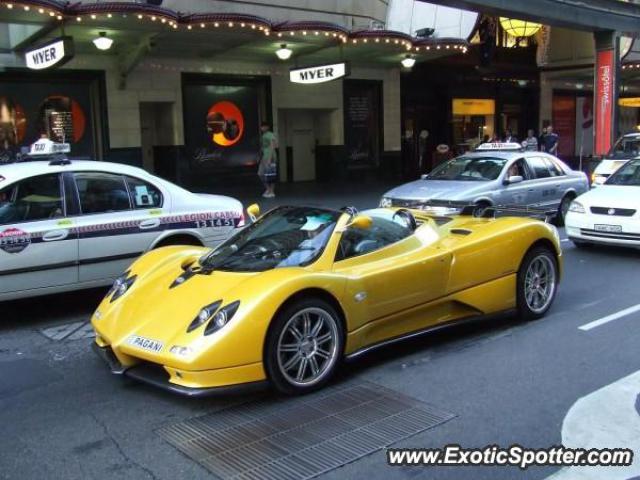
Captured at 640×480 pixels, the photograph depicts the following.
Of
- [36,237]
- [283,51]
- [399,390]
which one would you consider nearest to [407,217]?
[399,390]

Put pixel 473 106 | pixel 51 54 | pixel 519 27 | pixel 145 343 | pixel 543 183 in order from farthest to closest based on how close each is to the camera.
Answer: pixel 473 106, pixel 519 27, pixel 51 54, pixel 543 183, pixel 145 343

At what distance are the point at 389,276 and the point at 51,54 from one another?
10474 millimetres

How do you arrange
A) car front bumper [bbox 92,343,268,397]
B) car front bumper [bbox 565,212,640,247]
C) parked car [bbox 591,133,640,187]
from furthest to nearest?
parked car [bbox 591,133,640,187]
car front bumper [bbox 565,212,640,247]
car front bumper [bbox 92,343,268,397]

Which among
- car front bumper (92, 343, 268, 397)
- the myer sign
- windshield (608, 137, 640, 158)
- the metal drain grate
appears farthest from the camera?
windshield (608, 137, 640, 158)

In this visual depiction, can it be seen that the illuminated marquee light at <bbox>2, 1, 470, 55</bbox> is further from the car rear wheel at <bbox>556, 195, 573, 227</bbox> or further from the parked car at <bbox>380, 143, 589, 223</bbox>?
the car rear wheel at <bbox>556, 195, 573, 227</bbox>

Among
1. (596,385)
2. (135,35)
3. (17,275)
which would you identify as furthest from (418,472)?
(135,35)

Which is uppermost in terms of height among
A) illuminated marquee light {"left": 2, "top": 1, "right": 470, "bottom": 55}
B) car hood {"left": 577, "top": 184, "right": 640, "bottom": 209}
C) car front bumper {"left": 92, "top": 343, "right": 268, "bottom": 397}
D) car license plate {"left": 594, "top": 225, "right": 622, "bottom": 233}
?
illuminated marquee light {"left": 2, "top": 1, "right": 470, "bottom": 55}

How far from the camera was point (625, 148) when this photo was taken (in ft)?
54.8

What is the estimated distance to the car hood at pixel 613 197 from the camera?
9594mm

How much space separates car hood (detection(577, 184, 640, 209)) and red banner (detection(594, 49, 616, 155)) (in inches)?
374

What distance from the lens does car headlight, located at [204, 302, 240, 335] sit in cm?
438

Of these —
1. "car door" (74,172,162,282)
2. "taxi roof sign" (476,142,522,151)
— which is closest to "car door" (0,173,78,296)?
"car door" (74,172,162,282)

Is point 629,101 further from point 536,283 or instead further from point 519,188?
point 536,283

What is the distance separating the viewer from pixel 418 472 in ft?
11.8
